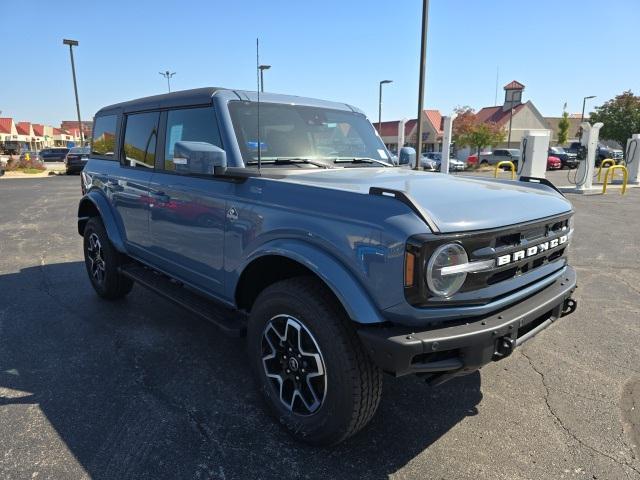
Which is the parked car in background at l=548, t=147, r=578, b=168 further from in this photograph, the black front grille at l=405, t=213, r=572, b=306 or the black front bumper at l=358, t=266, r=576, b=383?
the black front bumper at l=358, t=266, r=576, b=383

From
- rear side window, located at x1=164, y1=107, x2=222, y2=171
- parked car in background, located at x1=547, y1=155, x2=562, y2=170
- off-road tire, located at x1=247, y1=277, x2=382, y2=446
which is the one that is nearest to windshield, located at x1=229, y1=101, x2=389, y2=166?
rear side window, located at x1=164, y1=107, x2=222, y2=171

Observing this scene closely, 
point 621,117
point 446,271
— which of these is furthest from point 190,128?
point 621,117

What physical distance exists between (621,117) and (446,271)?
181ft

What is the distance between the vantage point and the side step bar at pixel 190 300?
3034 mm

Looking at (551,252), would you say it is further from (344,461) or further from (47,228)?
(47,228)

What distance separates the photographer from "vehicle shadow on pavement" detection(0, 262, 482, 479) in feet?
8.00

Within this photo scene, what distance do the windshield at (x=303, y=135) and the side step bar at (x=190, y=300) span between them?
3.58 ft

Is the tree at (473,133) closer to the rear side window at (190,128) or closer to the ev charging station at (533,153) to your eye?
the ev charging station at (533,153)

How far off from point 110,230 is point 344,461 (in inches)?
131

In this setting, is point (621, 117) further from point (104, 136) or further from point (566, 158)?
point (104, 136)

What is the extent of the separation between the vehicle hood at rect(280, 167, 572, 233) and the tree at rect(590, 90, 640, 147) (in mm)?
52467

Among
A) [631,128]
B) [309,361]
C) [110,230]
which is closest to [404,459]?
[309,361]

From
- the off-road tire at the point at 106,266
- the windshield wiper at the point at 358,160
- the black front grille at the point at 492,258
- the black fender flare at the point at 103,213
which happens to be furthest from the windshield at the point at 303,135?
the off-road tire at the point at 106,266

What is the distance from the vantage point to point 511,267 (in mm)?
2418
